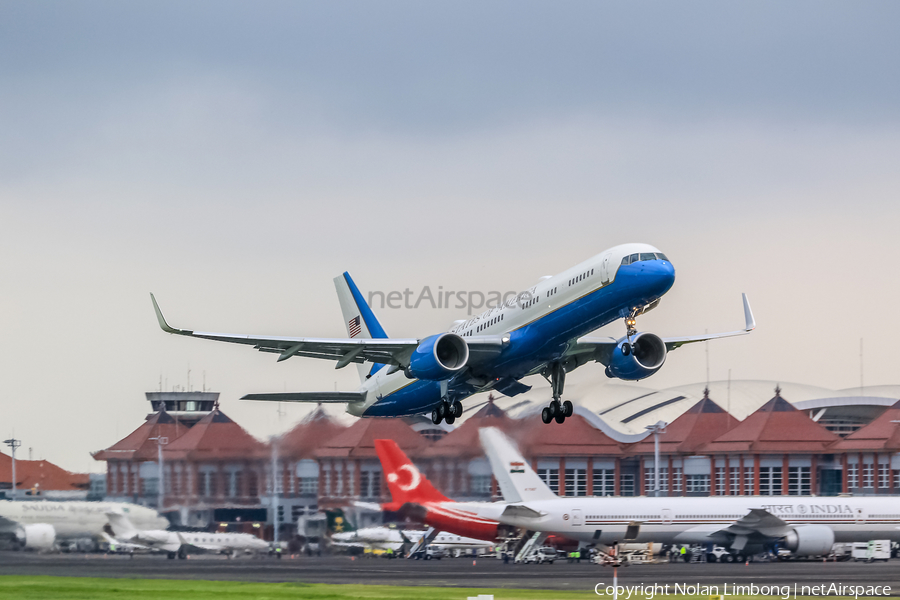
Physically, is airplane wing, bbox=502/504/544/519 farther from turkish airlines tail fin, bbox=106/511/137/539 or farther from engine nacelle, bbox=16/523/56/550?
engine nacelle, bbox=16/523/56/550

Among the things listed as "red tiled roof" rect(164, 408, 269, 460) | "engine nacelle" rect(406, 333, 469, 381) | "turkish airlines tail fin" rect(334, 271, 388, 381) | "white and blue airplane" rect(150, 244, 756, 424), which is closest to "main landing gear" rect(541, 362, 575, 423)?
"white and blue airplane" rect(150, 244, 756, 424)

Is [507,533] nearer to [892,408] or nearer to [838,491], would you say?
[838,491]

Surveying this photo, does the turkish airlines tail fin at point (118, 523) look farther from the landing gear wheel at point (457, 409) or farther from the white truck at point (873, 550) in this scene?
the white truck at point (873, 550)

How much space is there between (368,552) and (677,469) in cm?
3413

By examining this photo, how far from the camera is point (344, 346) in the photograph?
148 feet

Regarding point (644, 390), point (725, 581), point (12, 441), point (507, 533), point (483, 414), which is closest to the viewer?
point (725, 581)

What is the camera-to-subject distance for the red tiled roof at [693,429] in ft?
317

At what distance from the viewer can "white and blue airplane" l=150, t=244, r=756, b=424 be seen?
3862cm

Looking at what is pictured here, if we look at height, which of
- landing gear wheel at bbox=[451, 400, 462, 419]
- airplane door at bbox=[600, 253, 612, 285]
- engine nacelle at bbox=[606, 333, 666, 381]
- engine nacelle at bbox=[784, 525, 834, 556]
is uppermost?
airplane door at bbox=[600, 253, 612, 285]

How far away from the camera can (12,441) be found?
77.7 metres

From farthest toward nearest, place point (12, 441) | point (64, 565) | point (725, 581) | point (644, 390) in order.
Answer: point (644, 390)
point (12, 441)
point (64, 565)
point (725, 581)

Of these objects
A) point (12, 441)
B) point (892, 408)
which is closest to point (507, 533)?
point (12, 441)

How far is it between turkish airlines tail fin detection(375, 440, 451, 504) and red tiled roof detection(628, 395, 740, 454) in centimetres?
3343

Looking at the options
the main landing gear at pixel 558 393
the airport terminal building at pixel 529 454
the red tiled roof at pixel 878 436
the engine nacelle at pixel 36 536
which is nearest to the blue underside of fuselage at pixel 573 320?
the main landing gear at pixel 558 393
